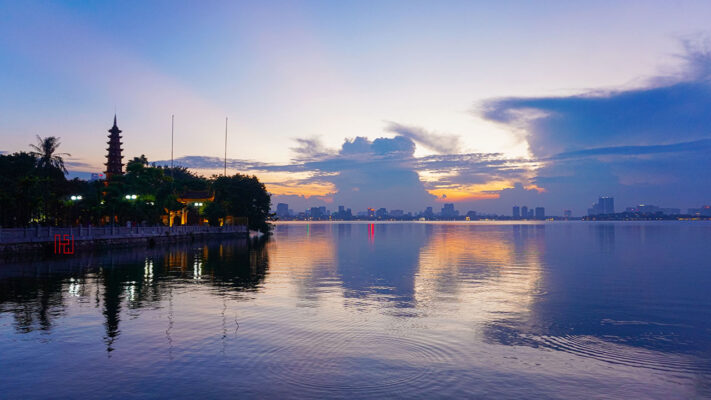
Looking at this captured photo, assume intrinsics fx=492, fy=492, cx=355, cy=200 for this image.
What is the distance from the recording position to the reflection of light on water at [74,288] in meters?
22.6

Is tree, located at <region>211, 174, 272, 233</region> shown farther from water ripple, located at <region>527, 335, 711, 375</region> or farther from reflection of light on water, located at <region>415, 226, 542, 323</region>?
water ripple, located at <region>527, 335, 711, 375</region>

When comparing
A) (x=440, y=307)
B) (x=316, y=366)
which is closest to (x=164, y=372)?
(x=316, y=366)

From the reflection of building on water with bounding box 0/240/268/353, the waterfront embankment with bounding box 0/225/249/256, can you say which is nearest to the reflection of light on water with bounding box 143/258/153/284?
the reflection of building on water with bounding box 0/240/268/353

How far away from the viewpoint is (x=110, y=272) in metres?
32.3

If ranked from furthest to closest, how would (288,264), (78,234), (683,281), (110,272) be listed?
(78,234), (288,264), (110,272), (683,281)

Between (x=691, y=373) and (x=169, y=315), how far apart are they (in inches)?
626

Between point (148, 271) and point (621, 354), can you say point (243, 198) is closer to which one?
point (148, 271)

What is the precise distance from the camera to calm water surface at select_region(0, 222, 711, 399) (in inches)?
416

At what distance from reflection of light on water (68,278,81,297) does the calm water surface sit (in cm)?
8

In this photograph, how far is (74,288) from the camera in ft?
79.5

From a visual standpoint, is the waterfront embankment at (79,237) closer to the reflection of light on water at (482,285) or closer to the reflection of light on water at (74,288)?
the reflection of light on water at (74,288)

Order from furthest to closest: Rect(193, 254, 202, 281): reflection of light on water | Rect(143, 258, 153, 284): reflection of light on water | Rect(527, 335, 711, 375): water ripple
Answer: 1. Rect(193, 254, 202, 281): reflection of light on water
2. Rect(143, 258, 153, 284): reflection of light on water
3. Rect(527, 335, 711, 375): water ripple

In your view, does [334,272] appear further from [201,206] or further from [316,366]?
[201,206]

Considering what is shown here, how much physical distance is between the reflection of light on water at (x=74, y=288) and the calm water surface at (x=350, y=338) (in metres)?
0.08
